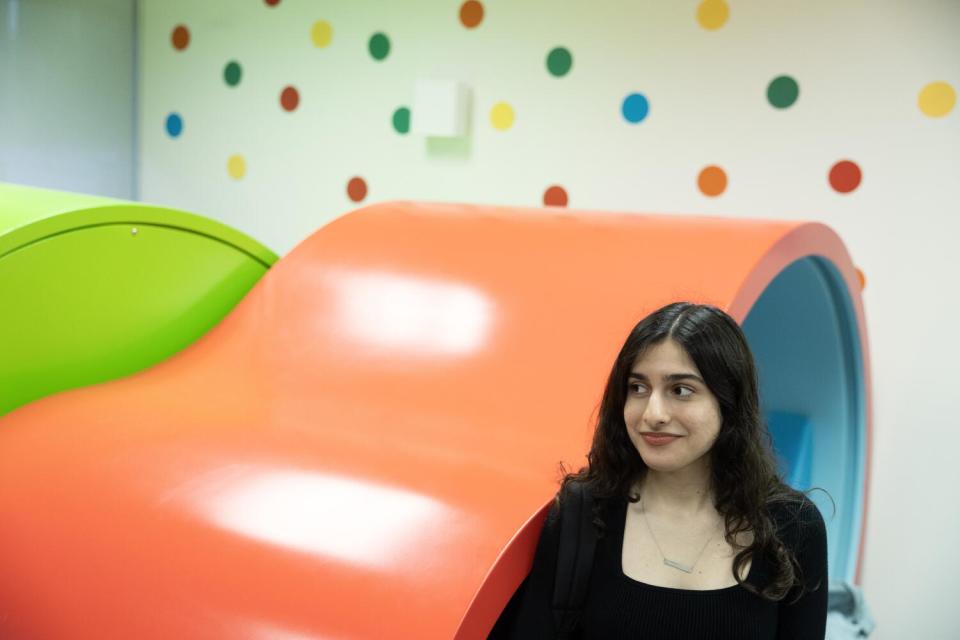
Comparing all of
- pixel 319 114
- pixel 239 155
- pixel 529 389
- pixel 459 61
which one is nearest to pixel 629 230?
pixel 529 389

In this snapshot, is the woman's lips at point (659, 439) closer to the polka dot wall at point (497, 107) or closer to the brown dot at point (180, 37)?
the polka dot wall at point (497, 107)

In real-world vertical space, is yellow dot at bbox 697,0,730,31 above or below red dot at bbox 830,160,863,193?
above

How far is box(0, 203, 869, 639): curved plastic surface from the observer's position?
92 centimetres

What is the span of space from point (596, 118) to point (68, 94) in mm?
1467

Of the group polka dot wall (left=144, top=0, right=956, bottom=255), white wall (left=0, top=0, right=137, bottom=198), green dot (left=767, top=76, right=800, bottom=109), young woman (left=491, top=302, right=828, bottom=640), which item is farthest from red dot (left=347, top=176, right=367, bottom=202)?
young woman (left=491, top=302, right=828, bottom=640)

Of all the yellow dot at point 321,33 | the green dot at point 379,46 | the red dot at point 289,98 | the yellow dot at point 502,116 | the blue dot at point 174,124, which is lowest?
the blue dot at point 174,124

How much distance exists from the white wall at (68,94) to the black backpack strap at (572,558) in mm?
2172

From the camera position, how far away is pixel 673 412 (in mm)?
1006

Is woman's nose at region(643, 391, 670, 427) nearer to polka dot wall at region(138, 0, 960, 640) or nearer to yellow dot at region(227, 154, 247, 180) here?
polka dot wall at region(138, 0, 960, 640)

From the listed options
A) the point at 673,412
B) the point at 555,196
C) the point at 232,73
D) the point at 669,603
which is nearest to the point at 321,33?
the point at 232,73

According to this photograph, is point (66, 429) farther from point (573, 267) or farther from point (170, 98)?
point (170, 98)

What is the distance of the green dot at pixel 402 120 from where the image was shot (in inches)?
95.3

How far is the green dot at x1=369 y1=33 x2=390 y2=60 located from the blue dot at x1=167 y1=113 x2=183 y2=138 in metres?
0.67

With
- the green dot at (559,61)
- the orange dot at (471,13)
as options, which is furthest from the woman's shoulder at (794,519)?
Answer: the orange dot at (471,13)
